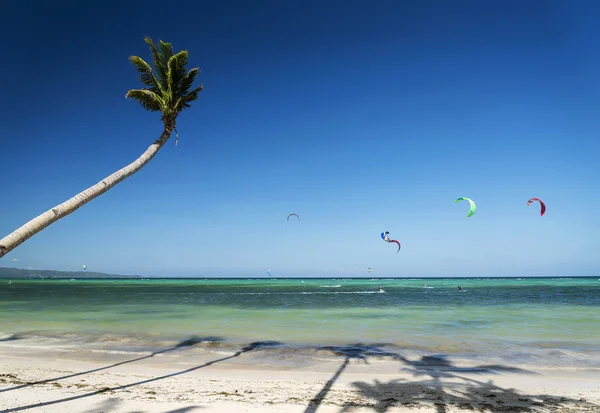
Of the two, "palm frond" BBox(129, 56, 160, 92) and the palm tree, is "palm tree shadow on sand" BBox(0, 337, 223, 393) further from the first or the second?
"palm frond" BBox(129, 56, 160, 92)

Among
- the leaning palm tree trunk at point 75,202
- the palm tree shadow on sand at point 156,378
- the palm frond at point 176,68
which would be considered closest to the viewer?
the leaning palm tree trunk at point 75,202

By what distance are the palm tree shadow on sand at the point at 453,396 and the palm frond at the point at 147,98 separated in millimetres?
8392

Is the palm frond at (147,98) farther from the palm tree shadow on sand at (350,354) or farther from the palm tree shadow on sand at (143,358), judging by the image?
the palm tree shadow on sand at (350,354)

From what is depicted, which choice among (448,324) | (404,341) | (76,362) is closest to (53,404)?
(76,362)

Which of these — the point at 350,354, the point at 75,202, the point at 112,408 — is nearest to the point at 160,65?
the point at 75,202

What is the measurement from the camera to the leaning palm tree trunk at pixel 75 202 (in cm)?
558

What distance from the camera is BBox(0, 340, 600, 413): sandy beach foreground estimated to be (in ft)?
24.1

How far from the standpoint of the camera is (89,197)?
23.9 feet

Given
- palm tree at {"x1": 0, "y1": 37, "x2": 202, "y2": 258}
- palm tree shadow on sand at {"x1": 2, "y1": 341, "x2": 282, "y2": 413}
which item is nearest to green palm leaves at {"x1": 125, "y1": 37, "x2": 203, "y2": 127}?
palm tree at {"x1": 0, "y1": 37, "x2": 202, "y2": 258}

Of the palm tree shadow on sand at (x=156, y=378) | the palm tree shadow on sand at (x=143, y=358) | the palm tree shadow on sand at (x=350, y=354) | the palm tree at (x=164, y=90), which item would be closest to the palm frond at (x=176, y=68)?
the palm tree at (x=164, y=90)

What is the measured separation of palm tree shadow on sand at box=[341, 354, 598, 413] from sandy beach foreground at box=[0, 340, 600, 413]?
21mm

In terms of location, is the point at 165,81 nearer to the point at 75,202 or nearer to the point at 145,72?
the point at 145,72

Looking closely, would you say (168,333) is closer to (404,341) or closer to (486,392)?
(404,341)

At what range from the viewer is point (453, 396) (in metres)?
8.16
